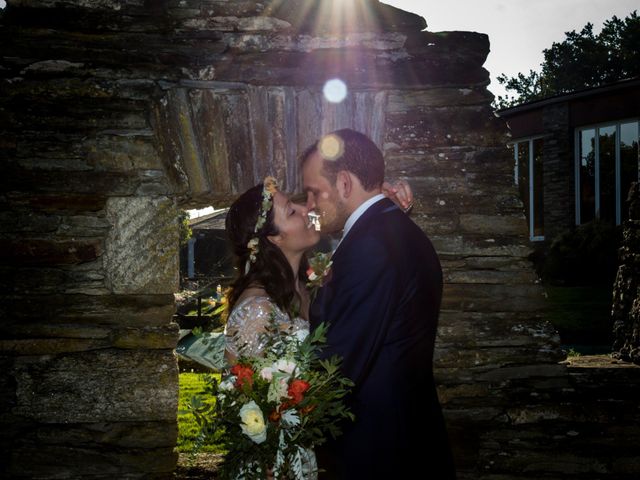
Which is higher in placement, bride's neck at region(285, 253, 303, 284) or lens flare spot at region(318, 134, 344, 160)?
lens flare spot at region(318, 134, 344, 160)

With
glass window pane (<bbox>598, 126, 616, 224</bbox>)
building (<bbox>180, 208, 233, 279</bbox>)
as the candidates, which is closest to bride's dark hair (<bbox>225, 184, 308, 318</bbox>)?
glass window pane (<bbox>598, 126, 616, 224</bbox>)

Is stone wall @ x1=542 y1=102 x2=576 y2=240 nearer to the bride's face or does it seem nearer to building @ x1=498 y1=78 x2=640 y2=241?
building @ x1=498 y1=78 x2=640 y2=241

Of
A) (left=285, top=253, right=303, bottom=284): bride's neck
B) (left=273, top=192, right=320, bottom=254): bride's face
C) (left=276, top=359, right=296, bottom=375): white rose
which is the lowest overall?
(left=276, top=359, right=296, bottom=375): white rose

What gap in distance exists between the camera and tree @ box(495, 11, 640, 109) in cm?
3716

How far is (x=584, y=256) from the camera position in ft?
53.1

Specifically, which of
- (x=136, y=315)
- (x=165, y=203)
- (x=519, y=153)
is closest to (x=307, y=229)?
(x=165, y=203)

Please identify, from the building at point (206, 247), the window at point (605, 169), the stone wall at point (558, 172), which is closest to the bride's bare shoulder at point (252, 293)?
the window at point (605, 169)

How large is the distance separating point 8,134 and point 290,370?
7.44 feet

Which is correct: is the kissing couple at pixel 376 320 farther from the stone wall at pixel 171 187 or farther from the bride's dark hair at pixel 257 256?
the stone wall at pixel 171 187

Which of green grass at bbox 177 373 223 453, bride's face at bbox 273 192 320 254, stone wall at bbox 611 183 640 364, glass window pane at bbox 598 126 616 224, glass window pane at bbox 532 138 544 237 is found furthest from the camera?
glass window pane at bbox 532 138 544 237

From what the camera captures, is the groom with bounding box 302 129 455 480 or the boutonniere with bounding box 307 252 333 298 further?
the boutonniere with bounding box 307 252 333 298

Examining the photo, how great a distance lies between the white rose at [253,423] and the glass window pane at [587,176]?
56.2 feet

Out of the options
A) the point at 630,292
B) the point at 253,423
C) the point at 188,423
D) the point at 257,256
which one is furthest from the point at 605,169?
the point at 253,423

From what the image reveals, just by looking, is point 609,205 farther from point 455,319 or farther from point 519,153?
point 455,319
